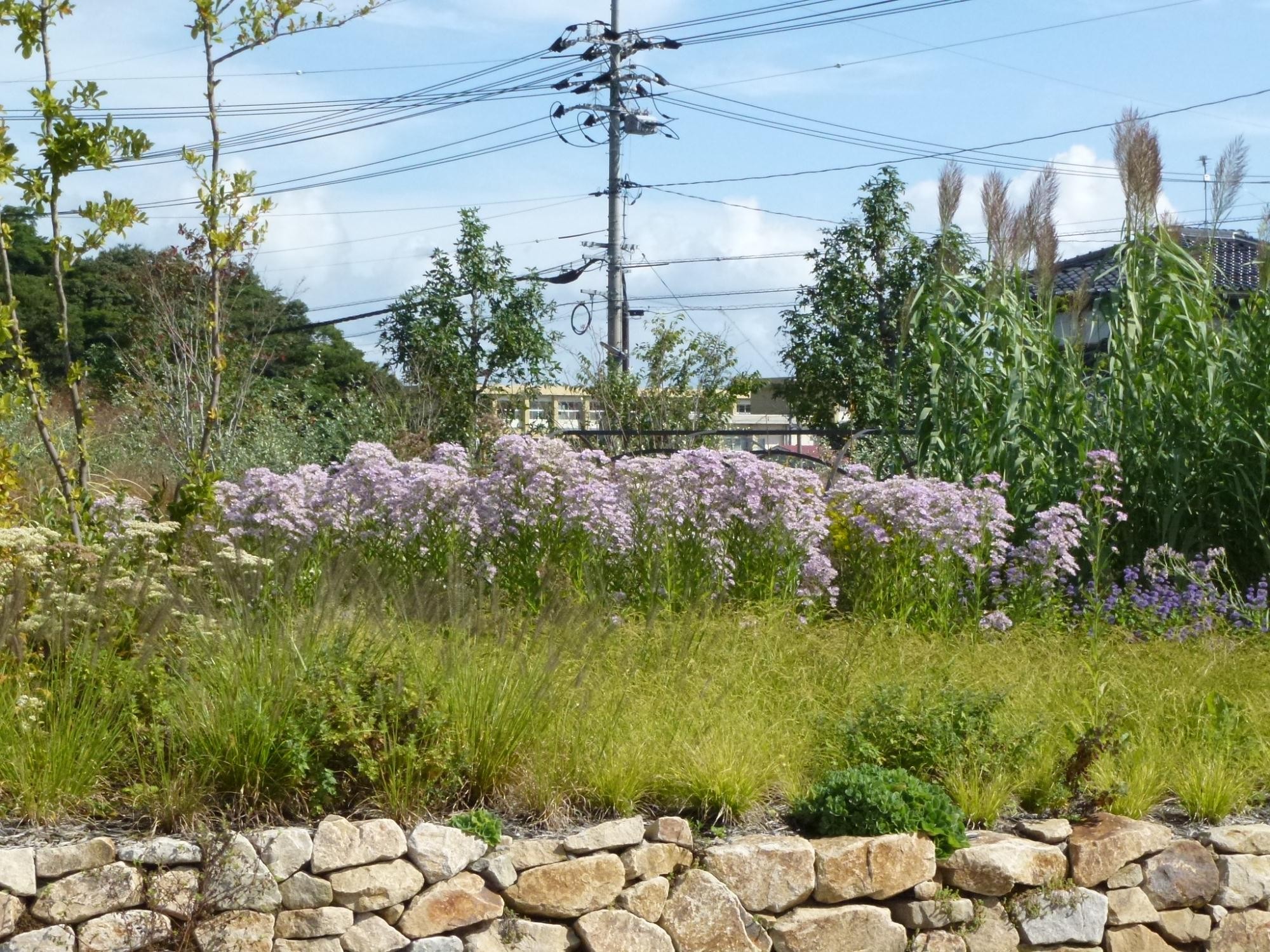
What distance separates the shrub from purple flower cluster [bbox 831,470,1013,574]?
2594 mm

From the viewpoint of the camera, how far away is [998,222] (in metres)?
8.34

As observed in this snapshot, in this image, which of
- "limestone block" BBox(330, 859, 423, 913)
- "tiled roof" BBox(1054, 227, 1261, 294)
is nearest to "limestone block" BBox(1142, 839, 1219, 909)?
"limestone block" BBox(330, 859, 423, 913)

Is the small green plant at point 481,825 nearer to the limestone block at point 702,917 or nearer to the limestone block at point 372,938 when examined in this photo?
the limestone block at point 372,938

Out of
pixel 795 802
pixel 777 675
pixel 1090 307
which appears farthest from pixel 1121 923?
pixel 1090 307

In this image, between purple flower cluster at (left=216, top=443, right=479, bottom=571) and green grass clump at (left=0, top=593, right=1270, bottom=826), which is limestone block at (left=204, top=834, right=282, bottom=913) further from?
purple flower cluster at (left=216, top=443, right=479, bottom=571)

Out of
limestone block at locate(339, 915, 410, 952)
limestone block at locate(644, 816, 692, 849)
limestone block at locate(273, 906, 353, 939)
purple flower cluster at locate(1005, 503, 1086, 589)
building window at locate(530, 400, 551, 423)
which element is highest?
building window at locate(530, 400, 551, 423)

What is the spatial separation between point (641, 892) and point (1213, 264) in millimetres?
6326

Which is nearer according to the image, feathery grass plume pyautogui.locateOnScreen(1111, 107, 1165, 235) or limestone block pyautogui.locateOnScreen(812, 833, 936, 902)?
limestone block pyautogui.locateOnScreen(812, 833, 936, 902)

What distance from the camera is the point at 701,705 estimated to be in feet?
15.3

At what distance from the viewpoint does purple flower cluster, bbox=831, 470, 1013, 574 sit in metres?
6.74

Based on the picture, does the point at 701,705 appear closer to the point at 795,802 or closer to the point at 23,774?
the point at 795,802

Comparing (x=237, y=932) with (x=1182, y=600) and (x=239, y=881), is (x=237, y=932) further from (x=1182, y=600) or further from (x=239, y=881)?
(x=1182, y=600)

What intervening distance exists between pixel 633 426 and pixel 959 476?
10.2 metres

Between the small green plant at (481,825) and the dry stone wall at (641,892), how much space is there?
37 mm
